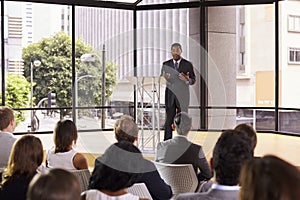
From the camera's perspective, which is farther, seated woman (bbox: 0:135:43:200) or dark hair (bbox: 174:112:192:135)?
dark hair (bbox: 174:112:192:135)

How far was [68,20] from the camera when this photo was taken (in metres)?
8.82

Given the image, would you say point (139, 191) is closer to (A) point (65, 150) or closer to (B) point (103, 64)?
(A) point (65, 150)

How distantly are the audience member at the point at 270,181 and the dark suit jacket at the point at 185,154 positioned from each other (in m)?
2.25

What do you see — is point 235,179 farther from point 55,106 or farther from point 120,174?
point 55,106

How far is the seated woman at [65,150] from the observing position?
10.6 feet

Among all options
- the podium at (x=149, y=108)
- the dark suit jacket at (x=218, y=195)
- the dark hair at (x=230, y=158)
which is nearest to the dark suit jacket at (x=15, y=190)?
the dark suit jacket at (x=218, y=195)

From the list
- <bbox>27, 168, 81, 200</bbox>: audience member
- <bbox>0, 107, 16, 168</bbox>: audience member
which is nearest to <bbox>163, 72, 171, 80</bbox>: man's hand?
<bbox>0, 107, 16, 168</bbox>: audience member

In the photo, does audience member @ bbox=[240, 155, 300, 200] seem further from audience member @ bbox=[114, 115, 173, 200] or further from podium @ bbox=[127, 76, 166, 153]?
podium @ bbox=[127, 76, 166, 153]

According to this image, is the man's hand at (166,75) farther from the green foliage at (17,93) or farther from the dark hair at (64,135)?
the green foliage at (17,93)

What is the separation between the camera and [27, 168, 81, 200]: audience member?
52.9 inches

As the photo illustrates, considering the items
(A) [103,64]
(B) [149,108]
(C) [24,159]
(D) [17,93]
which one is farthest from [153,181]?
(A) [103,64]

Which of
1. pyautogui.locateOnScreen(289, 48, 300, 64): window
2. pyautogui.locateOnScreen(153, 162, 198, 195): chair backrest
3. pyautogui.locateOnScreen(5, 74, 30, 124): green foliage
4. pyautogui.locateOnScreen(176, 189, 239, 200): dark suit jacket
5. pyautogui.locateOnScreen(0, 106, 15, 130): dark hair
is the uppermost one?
pyautogui.locateOnScreen(289, 48, 300, 64): window

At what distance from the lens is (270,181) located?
1227 mm

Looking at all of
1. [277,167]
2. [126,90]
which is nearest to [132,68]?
[126,90]
